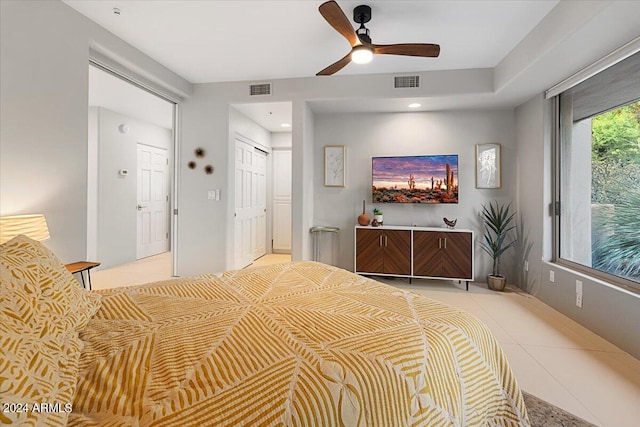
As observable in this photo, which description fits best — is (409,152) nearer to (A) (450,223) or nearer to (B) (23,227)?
(A) (450,223)

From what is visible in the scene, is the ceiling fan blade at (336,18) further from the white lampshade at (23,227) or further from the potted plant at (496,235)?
the potted plant at (496,235)

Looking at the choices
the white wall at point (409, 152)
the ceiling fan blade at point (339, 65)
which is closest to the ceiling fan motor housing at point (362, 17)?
the ceiling fan blade at point (339, 65)

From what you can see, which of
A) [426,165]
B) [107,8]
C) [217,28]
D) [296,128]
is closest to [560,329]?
[426,165]

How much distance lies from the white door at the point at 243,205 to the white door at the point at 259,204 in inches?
5.6

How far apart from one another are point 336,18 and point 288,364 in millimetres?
2163

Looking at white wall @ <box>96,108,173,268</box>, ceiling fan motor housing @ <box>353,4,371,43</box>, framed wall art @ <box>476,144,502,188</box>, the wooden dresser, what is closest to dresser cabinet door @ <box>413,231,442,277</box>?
the wooden dresser

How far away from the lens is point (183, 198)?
3.99 m

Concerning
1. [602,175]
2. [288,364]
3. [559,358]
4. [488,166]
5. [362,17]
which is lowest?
[559,358]

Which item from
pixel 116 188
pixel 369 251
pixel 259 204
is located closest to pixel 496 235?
pixel 369 251

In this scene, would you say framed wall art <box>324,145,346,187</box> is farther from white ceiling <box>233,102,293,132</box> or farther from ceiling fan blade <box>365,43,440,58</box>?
ceiling fan blade <box>365,43,440,58</box>

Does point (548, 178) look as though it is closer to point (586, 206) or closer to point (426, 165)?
point (586, 206)

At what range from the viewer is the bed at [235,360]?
26.6 inches

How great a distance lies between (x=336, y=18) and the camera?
2.05 meters

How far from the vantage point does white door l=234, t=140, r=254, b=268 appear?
436 centimetres
